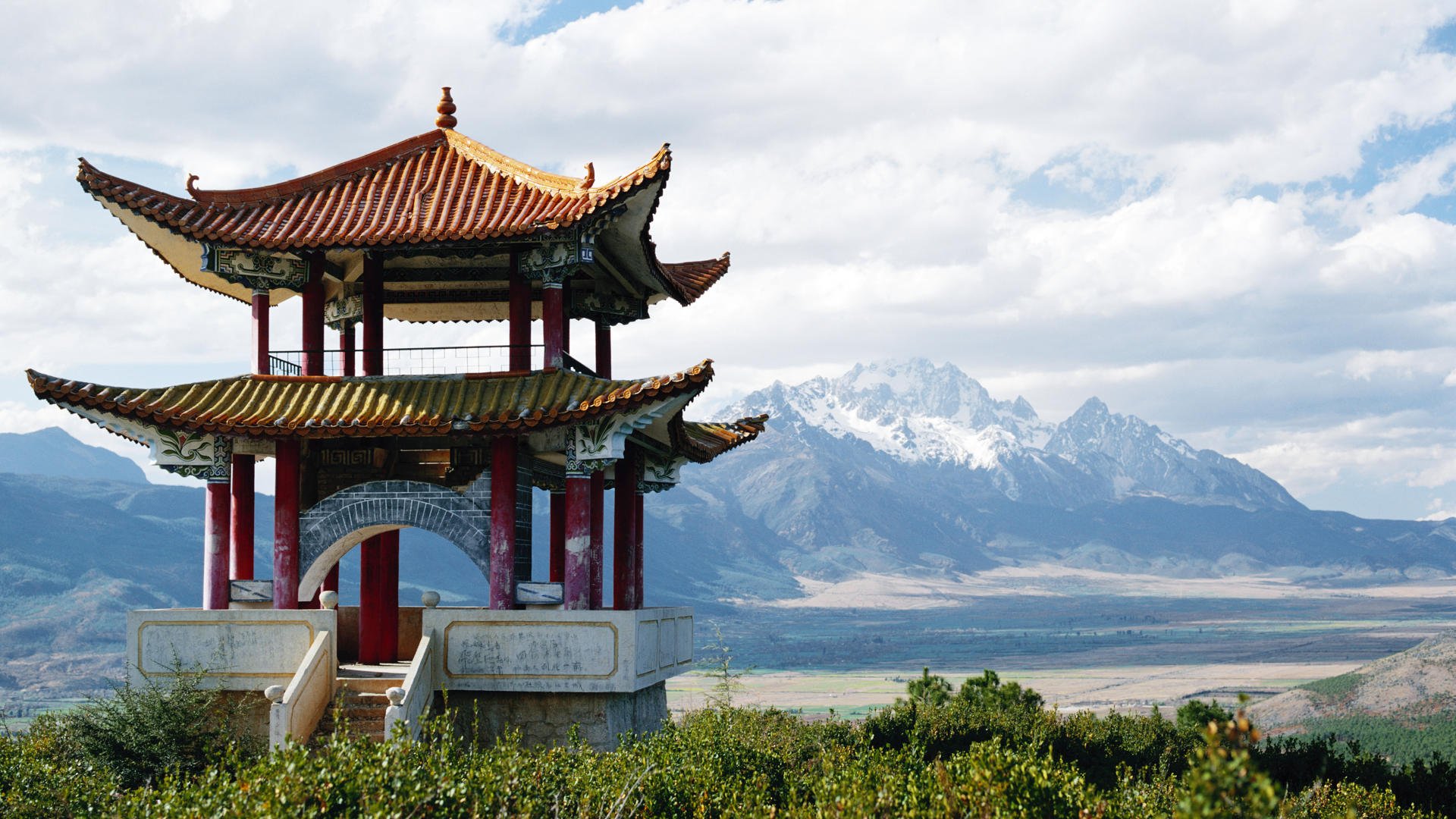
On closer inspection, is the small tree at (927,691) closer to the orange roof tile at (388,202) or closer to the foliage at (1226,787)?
the orange roof tile at (388,202)

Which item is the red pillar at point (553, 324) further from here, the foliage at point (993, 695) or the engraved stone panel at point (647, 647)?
the foliage at point (993, 695)

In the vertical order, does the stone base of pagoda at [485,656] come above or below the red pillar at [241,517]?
below

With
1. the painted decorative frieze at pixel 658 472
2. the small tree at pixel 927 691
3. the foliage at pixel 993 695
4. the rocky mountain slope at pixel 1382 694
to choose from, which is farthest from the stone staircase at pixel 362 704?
the rocky mountain slope at pixel 1382 694

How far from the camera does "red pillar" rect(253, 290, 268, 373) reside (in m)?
28.1

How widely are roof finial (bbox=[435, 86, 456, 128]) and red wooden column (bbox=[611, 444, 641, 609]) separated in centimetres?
759

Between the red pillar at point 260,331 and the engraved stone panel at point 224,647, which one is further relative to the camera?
the red pillar at point 260,331

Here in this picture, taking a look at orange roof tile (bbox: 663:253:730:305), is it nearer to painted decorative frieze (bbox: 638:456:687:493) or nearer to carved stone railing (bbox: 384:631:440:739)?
painted decorative frieze (bbox: 638:456:687:493)

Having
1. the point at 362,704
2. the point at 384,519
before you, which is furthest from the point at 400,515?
the point at 362,704

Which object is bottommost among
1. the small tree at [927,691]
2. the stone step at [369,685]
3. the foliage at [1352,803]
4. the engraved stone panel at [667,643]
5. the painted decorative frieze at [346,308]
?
the small tree at [927,691]

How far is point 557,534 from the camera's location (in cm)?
3322

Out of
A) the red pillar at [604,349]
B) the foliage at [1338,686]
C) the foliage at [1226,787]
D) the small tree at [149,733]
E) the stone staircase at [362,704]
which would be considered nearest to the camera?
the foliage at [1226,787]

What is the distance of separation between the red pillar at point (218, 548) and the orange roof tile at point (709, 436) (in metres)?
8.15

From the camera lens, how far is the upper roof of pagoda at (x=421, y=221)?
1048 inches

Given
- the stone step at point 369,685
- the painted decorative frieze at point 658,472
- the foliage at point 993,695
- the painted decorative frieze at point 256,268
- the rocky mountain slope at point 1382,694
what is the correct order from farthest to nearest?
the rocky mountain slope at point 1382,694 < the foliage at point 993,695 < the painted decorative frieze at point 658,472 < the painted decorative frieze at point 256,268 < the stone step at point 369,685
